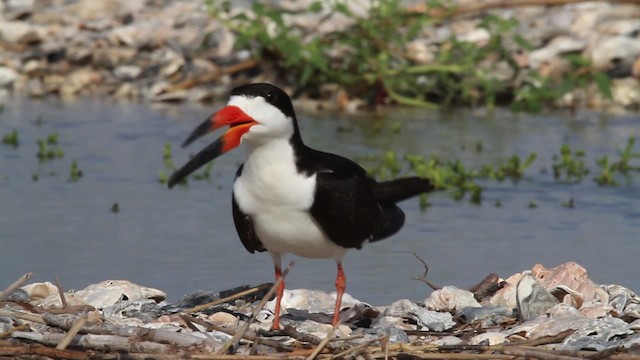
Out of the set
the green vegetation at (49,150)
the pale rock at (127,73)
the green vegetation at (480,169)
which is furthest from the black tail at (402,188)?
the pale rock at (127,73)

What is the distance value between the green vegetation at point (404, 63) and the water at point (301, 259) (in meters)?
0.34

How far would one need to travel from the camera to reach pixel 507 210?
8.78 m

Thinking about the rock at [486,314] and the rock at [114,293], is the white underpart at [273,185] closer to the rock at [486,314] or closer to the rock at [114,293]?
the rock at [486,314]

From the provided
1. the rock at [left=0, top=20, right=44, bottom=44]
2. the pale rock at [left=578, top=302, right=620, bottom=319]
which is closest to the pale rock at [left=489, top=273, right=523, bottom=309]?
the pale rock at [left=578, top=302, right=620, bottom=319]

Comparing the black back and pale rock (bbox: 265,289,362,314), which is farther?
pale rock (bbox: 265,289,362,314)

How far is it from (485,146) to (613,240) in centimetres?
299

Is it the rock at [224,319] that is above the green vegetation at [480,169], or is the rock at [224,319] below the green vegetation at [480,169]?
below

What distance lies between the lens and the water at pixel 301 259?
719 centimetres

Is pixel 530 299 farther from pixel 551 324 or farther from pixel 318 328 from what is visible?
pixel 318 328

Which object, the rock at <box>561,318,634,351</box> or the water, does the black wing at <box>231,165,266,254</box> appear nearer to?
the water

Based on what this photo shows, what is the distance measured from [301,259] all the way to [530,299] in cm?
186

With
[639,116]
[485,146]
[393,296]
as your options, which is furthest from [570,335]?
[639,116]

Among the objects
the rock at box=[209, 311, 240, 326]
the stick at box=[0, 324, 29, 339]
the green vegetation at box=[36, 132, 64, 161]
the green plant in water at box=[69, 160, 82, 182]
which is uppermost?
the green vegetation at box=[36, 132, 64, 161]

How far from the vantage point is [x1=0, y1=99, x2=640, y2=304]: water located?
7191 mm
